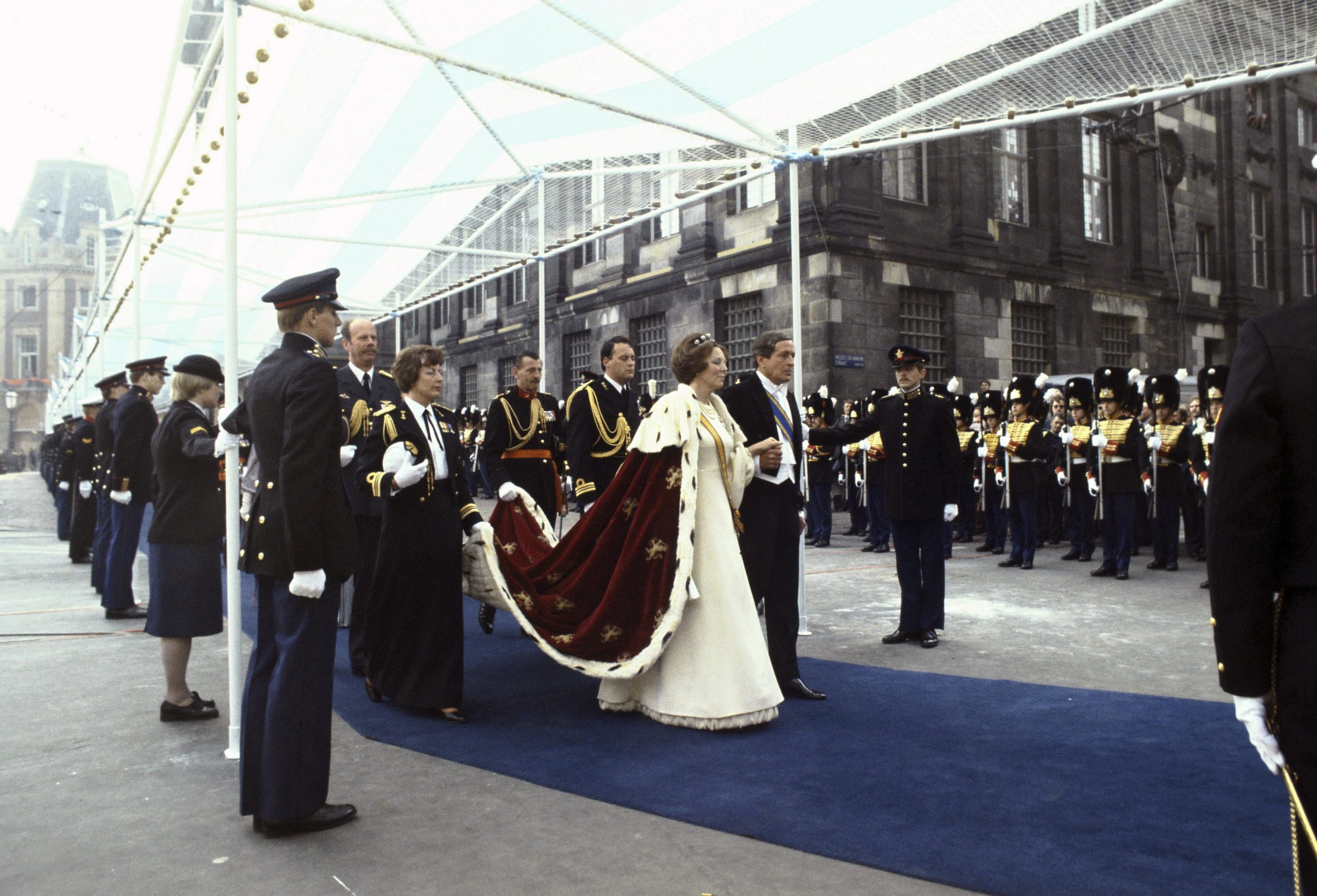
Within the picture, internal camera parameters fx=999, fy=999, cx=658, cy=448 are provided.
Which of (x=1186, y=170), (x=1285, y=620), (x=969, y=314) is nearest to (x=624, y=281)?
(x=969, y=314)

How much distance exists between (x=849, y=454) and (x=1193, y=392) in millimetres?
5995

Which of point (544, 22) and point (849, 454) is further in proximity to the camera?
point (849, 454)

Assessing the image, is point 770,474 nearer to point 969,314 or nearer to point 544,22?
point 544,22

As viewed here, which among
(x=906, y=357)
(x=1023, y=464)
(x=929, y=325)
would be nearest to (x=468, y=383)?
(x=929, y=325)

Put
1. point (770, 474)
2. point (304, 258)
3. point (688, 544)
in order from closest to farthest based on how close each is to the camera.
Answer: point (688, 544)
point (770, 474)
point (304, 258)

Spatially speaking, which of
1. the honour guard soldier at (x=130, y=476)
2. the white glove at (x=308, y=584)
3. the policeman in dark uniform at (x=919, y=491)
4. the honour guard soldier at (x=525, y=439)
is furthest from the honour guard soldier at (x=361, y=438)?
the policeman in dark uniform at (x=919, y=491)

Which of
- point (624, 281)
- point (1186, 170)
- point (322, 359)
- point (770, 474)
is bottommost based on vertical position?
point (770, 474)

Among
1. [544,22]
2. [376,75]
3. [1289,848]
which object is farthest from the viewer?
[376,75]

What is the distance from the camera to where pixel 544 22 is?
693 cm

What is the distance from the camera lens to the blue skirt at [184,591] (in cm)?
512

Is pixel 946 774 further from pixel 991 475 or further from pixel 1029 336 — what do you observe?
pixel 1029 336

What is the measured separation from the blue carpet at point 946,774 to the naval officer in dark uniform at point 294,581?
928 mm

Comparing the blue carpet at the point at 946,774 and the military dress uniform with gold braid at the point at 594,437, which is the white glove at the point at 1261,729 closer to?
the blue carpet at the point at 946,774

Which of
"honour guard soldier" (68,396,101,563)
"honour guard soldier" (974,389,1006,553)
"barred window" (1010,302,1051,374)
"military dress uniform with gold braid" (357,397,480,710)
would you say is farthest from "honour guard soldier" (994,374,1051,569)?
"honour guard soldier" (68,396,101,563)
